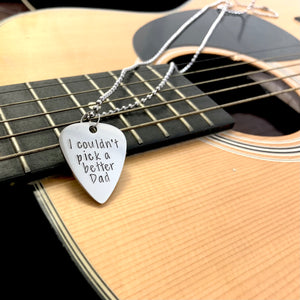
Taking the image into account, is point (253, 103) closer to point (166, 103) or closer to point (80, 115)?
point (166, 103)

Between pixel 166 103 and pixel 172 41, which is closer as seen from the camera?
pixel 166 103

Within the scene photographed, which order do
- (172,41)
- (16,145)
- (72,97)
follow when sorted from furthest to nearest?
(172,41) → (72,97) → (16,145)

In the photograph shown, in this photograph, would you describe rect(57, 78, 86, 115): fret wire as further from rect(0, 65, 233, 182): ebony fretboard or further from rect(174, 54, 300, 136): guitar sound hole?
rect(174, 54, 300, 136): guitar sound hole

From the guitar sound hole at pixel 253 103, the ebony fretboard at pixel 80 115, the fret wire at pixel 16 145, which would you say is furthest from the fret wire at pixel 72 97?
the guitar sound hole at pixel 253 103

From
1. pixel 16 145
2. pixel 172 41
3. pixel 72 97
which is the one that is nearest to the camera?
pixel 16 145

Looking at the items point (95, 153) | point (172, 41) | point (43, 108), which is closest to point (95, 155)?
point (95, 153)

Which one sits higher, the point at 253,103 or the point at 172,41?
the point at 172,41
